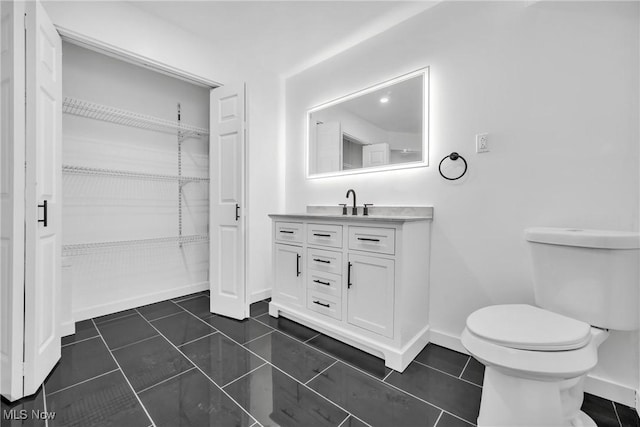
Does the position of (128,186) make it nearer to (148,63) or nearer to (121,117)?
(121,117)

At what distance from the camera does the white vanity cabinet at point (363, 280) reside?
65.6 inches

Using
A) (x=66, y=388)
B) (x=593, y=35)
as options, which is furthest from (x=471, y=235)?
(x=66, y=388)

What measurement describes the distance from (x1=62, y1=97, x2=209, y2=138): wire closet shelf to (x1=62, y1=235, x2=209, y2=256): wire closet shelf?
105cm

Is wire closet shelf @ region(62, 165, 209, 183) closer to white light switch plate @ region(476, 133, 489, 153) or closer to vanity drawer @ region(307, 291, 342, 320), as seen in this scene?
vanity drawer @ region(307, 291, 342, 320)

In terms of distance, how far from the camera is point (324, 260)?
2018 millimetres

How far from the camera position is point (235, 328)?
218 cm

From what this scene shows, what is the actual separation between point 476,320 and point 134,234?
9.18 ft

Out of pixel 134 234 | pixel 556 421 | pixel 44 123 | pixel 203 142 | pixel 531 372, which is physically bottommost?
pixel 556 421

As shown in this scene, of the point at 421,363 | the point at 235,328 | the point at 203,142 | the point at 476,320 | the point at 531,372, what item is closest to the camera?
the point at 531,372

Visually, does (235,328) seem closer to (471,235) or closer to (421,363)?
(421,363)

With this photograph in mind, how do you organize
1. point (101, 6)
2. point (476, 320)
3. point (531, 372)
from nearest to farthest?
point (531, 372) < point (476, 320) < point (101, 6)

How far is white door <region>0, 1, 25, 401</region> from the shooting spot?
4.34 ft

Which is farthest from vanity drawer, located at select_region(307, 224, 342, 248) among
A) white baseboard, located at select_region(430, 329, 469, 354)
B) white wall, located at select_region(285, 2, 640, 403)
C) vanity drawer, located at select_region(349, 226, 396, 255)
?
white baseboard, located at select_region(430, 329, 469, 354)

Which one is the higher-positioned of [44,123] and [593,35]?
[593,35]
